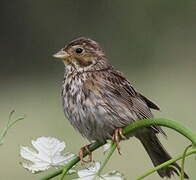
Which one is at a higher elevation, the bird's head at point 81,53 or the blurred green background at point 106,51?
the blurred green background at point 106,51

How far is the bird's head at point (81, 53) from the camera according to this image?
9.67 feet

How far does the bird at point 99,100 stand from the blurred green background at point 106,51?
3.02 meters

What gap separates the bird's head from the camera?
2.95 meters

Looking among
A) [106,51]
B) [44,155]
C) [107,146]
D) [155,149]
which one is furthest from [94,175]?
[106,51]

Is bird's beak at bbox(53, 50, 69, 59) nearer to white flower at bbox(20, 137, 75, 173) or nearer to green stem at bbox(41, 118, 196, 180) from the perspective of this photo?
white flower at bbox(20, 137, 75, 173)

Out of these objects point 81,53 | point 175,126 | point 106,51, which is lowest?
point 175,126

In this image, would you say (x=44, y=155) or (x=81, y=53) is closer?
(x=44, y=155)

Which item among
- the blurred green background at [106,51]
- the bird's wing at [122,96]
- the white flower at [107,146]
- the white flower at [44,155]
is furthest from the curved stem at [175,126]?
the blurred green background at [106,51]

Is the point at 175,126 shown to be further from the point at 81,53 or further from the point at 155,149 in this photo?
the point at 81,53

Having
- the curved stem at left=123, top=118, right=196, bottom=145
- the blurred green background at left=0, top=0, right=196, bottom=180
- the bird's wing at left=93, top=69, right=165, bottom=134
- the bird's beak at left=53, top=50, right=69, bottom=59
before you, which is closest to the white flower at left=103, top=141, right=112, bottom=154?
the curved stem at left=123, top=118, right=196, bottom=145

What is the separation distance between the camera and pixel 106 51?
937cm

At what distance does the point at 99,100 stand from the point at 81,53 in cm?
26

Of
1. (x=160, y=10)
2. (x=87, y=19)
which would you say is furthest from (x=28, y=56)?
(x=160, y=10)

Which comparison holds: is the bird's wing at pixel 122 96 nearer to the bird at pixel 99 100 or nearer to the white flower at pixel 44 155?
the bird at pixel 99 100
